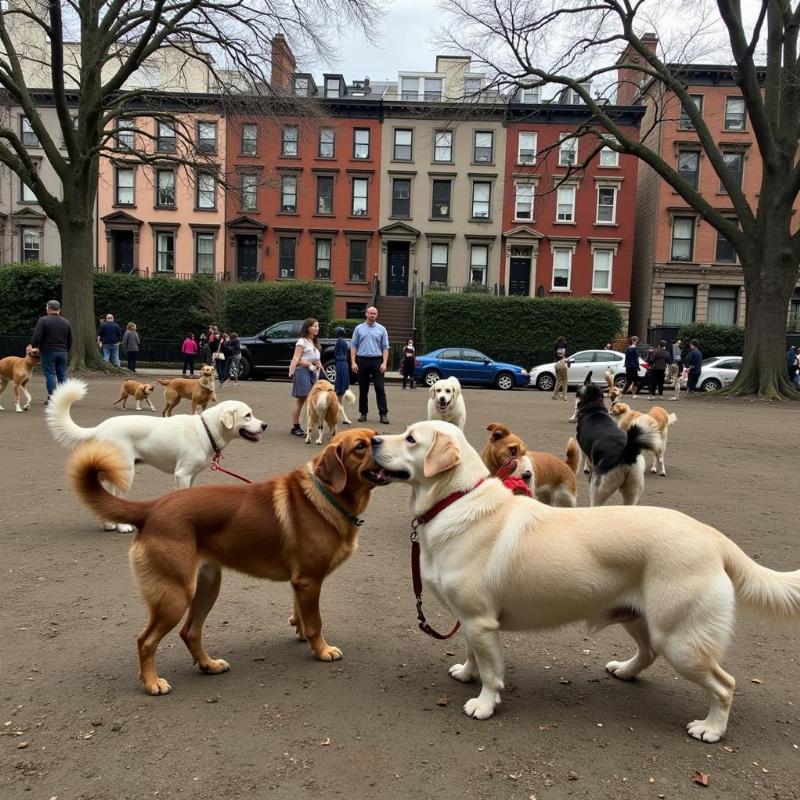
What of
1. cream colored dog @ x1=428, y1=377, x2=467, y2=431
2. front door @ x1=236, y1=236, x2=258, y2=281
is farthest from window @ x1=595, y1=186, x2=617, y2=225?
cream colored dog @ x1=428, y1=377, x2=467, y2=431

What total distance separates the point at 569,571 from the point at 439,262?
37.9 meters

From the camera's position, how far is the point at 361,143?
3938cm

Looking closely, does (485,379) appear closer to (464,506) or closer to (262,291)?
(262,291)

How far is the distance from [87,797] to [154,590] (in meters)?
0.87

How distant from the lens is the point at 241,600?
4.27 meters

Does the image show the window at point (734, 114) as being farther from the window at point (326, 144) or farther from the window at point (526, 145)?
the window at point (326, 144)

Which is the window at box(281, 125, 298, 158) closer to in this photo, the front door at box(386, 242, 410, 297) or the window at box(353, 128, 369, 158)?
the window at box(353, 128, 369, 158)

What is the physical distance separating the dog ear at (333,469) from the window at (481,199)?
37906 mm

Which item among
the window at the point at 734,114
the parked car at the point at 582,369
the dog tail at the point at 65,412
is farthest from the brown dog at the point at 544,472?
the window at the point at 734,114

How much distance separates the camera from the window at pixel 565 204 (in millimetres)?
38625

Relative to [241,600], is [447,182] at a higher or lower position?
higher

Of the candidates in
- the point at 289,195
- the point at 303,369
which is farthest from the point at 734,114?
the point at 303,369

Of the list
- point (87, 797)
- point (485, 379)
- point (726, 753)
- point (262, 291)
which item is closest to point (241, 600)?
point (87, 797)

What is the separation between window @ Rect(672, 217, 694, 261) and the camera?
3841 centimetres
